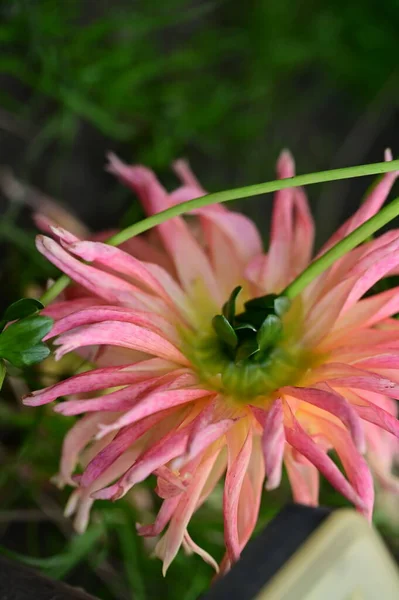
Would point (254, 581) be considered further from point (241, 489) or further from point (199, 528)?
point (199, 528)

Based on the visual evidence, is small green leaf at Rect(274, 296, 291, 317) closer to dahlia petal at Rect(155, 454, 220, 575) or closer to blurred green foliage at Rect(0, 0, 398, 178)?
dahlia petal at Rect(155, 454, 220, 575)

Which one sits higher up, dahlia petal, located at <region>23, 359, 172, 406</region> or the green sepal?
the green sepal

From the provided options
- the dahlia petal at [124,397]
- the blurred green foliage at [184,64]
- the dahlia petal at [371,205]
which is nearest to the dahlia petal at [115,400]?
the dahlia petal at [124,397]

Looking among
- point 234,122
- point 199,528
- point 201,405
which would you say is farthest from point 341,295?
point 234,122

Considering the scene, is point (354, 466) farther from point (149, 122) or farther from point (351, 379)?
point (149, 122)

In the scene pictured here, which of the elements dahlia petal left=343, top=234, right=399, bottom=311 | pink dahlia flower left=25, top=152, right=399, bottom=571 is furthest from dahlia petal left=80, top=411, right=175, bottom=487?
dahlia petal left=343, top=234, right=399, bottom=311

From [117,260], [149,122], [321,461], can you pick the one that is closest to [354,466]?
[321,461]
